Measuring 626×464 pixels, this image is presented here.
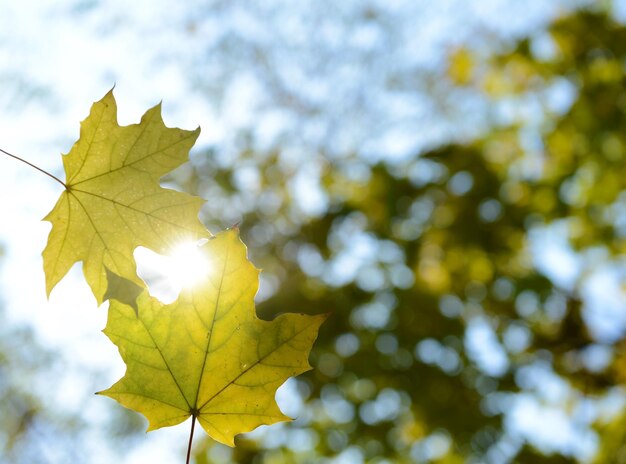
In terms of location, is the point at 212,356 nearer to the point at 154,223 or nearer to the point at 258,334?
the point at 258,334

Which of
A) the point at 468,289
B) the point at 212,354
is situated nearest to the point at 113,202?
the point at 212,354

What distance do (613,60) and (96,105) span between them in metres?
6.36

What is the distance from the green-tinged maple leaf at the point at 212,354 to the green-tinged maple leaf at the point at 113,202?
12 centimetres

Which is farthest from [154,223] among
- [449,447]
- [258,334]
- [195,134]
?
[449,447]

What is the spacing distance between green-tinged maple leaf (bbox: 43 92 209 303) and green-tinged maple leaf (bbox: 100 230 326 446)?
0.41 ft

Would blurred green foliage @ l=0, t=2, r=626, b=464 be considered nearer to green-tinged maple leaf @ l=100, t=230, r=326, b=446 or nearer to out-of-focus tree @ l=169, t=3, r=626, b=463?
out-of-focus tree @ l=169, t=3, r=626, b=463

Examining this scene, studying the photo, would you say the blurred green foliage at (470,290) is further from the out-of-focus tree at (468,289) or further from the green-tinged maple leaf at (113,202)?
the green-tinged maple leaf at (113,202)

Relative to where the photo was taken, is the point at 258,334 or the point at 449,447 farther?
the point at 449,447

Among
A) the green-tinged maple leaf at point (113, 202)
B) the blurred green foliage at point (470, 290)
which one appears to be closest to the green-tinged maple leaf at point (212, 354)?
the green-tinged maple leaf at point (113, 202)

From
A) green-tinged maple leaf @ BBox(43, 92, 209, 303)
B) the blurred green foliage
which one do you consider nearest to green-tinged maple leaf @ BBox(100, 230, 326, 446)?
green-tinged maple leaf @ BBox(43, 92, 209, 303)

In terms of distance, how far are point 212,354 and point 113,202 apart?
1.23ft

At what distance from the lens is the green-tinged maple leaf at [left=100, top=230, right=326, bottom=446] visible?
1017 mm

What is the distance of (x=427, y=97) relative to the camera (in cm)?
818

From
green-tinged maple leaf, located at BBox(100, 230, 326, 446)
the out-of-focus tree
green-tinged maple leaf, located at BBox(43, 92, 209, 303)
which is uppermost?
the out-of-focus tree
